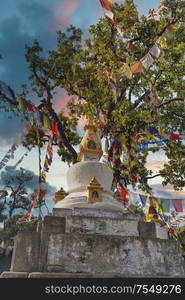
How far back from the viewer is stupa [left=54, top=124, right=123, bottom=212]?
5562 millimetres

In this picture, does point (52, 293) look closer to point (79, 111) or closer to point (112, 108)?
point (112, 108)

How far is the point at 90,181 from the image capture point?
19.6 ft

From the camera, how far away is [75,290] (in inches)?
135

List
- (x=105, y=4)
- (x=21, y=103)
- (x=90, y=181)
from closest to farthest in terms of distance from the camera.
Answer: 1. (x=90, y=181)
2. (x=105, y=4)
3. (x=21, y=103)

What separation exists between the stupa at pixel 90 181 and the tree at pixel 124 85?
4.99 metres

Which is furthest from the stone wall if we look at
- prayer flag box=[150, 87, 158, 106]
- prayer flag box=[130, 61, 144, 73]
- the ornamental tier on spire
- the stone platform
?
prayer flag box=[150, 87, 158, 106]

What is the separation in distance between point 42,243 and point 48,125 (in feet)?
23.1

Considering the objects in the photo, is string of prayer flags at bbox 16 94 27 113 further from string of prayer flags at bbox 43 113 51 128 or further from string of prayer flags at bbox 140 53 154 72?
string of prayer flags at bbox 140 53 154 72

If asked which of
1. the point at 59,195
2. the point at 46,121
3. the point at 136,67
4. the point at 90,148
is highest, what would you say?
the point at 136,67

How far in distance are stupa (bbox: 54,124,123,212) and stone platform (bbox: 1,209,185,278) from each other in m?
0.72

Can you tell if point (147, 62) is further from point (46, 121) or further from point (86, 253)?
point (86, 253)

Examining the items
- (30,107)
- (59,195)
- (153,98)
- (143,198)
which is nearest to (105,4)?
(153,98)

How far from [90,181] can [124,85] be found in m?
8.66

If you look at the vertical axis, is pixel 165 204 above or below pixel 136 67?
below
